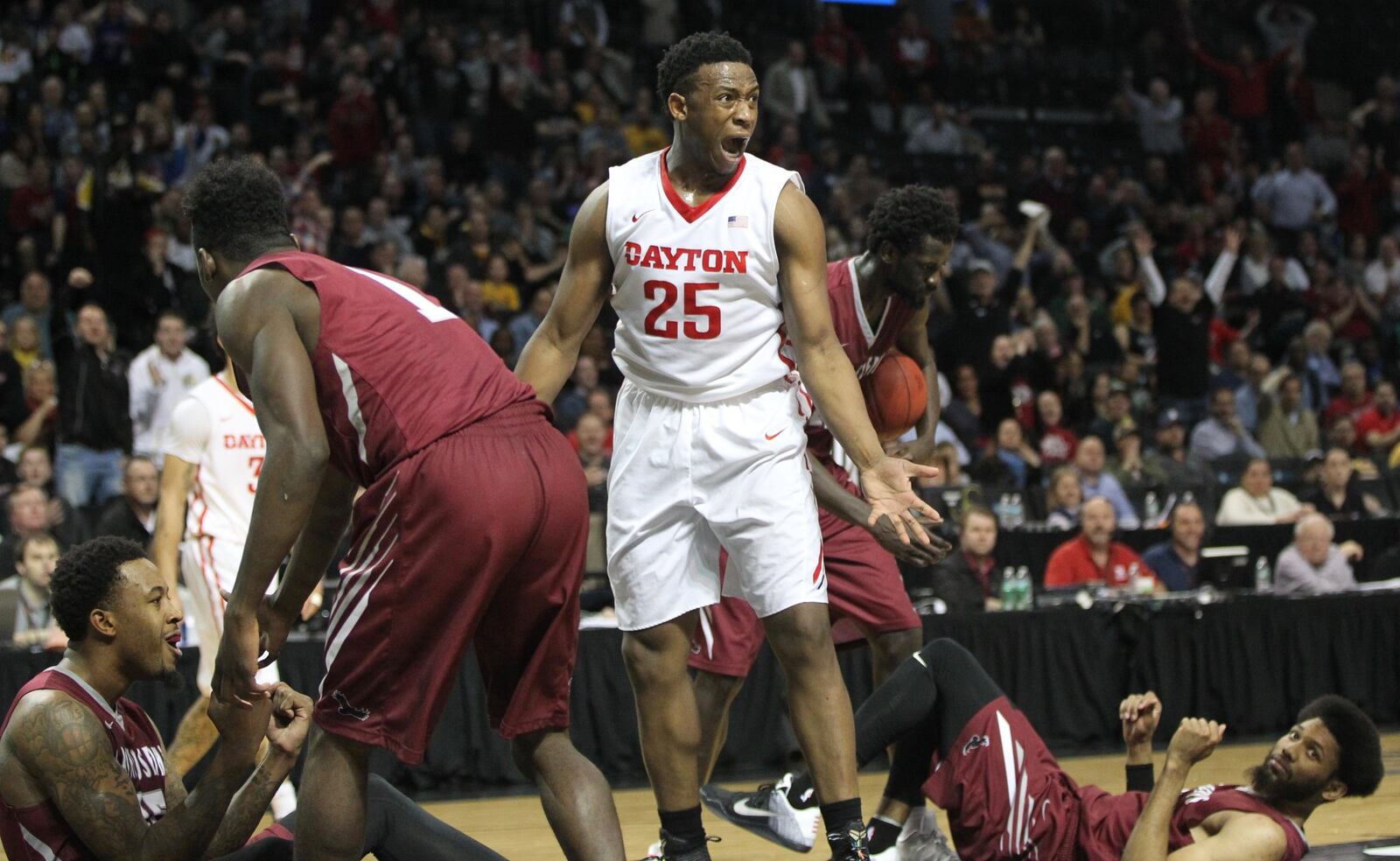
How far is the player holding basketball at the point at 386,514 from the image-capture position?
3688 millimetres

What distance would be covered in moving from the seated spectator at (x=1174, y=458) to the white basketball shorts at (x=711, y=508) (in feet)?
29.4

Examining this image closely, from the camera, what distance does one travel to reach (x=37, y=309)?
12.1 m

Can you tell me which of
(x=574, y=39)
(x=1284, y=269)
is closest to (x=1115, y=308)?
(x=1284, y=269)

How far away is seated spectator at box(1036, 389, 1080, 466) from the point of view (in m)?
13.3

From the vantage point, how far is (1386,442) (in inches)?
561

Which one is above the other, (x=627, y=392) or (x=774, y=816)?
(x=627, y=392)

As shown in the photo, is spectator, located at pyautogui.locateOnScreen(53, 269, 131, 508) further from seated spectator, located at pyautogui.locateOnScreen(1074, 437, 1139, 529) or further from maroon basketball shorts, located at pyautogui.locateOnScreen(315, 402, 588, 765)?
maroon basketball shorts, located at pyautogui.locateOnScreen(315, 402, 588, 765)

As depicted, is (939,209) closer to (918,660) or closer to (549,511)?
(918,660)

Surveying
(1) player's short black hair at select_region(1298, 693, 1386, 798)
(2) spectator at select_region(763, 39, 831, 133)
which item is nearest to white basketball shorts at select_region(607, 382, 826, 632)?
(1) player's short black hair at select_region(1298, 693, 1386, 798)

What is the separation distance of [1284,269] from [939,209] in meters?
12.3

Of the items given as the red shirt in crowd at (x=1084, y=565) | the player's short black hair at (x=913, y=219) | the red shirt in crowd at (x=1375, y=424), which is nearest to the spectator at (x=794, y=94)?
the red shirt in crowd at (x=1375, y=424)

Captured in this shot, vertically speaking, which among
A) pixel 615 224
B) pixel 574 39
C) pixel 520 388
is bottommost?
pixel 520 388

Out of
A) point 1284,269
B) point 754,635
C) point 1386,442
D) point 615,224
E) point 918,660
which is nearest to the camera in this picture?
point 615,224

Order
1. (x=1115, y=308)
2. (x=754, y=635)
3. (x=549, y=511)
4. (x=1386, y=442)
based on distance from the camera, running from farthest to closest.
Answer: (x=1115, y=308)
(x=1386, y=442)
(x=754, y=635)
(x=549, y=511)
